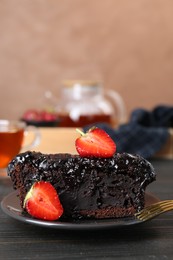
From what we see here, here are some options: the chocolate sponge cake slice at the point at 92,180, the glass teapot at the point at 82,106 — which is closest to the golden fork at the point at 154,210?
the chocolate sponge cake slice at the point at 92,180

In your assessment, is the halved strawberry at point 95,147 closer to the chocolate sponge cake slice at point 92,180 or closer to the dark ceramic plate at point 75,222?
the chocolate sponge cake slice at point 92,180

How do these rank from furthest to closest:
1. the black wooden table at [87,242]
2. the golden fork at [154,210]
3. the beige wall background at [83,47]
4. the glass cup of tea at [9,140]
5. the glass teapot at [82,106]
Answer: the beige wall background at [83,47] < the glass teapot at [82,106] < the glass cup of tea at [9,140] < the golden fork at [154,210] < the black wooden table at [87,242]

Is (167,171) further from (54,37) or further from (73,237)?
(54,37)

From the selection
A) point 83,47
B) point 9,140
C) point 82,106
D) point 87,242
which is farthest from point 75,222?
point 83,47

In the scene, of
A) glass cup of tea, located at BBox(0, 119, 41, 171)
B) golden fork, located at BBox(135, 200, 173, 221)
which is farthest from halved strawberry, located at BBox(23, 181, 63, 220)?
glass cup of tea, located at BBox(0, 119, 41, 171)

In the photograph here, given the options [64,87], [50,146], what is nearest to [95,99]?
[64,87]

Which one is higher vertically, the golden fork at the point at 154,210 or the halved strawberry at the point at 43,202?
the halved strawberry at the point at 43,202

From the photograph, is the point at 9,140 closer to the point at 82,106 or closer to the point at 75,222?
the point at 75,222
